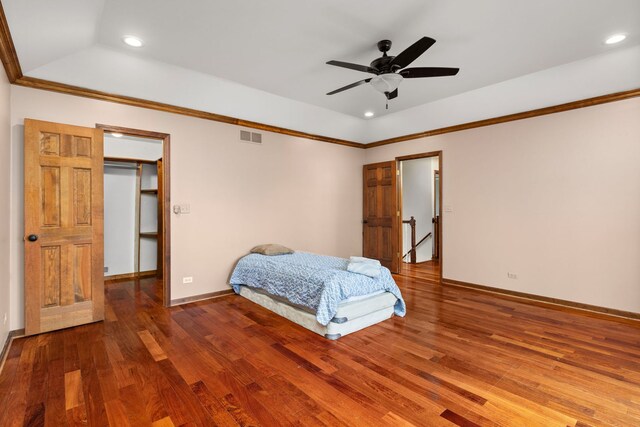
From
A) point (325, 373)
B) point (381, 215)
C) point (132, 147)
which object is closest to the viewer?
point (325, 373)

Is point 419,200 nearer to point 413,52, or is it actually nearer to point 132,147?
point 413,52

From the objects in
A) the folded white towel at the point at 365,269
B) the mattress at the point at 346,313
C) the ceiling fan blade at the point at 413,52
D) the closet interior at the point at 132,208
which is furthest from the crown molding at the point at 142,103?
the folded white towel at the point at 365,269

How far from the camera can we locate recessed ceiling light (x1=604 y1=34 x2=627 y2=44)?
3.22 metres

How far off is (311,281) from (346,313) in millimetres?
490

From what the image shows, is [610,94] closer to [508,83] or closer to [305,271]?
[508,83]

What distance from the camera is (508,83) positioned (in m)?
4.40

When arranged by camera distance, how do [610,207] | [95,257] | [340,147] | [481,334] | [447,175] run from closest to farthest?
[481,334] < [95,257] < [610,207] < [447,175] < [340,147]

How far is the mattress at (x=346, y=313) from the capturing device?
310 centimetres

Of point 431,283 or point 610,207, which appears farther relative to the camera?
point 431,283

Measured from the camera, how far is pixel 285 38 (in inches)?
129

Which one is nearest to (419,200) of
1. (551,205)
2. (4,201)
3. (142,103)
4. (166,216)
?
(551,205)

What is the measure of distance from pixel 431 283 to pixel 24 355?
5.16m

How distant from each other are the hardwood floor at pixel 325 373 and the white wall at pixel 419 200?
12.1ft

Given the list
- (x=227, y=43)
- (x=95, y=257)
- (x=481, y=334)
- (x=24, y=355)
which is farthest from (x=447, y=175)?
(x=24, y=355)
